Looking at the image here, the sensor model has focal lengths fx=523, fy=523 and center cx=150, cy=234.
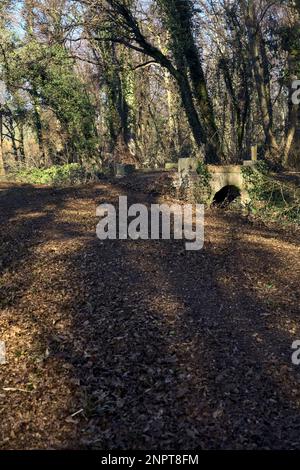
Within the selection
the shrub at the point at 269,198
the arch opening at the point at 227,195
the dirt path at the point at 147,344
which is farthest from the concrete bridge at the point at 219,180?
the dirt path at the point at 147,344

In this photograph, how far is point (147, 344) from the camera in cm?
443

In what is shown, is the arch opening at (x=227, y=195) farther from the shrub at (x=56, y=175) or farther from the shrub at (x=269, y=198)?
the shrub at (x=56, y=175)

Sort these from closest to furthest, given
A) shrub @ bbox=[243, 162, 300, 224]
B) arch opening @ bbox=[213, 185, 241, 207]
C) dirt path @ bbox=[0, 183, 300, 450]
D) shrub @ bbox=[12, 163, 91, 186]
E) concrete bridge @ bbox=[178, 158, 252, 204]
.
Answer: dirt path @ bbox=[0, 183, 300, 450], shrub @ bbox=[243, 162, 300, 224], concrete bridge @ bbox=[178, 158, 252, 204], arch opening @ bbox=[213, 185, 241, 207], shrub @ bbox=[12, 163, 91, 186]

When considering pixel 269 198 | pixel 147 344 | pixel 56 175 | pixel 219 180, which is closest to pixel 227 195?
pixel 219 180

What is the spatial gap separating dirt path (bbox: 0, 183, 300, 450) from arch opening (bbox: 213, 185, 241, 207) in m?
4.00

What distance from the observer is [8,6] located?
60.0 feet

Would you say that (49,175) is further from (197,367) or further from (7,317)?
(197,367)

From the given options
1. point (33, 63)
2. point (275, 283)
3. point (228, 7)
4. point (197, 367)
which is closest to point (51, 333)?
point (197, 367)

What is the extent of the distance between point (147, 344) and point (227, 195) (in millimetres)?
7547

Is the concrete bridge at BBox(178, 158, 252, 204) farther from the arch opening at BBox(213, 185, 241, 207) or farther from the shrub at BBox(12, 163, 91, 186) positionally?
the shrub at BBox(12, 163, 91, 186)

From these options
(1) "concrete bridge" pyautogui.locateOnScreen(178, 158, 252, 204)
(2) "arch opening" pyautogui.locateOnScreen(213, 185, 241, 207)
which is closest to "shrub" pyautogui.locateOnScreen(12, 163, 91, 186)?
(1) "concrete bridge" pyautogui.locateOnScreen(178, 158, 252, 204)

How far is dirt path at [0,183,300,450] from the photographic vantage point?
11.5 ft

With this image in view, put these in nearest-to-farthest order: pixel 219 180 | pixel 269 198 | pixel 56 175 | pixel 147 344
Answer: pixel 147 344 → pixel 269 198 → pixel 219 180 → pixel 56 175

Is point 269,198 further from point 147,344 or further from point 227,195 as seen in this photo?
point 147,344
